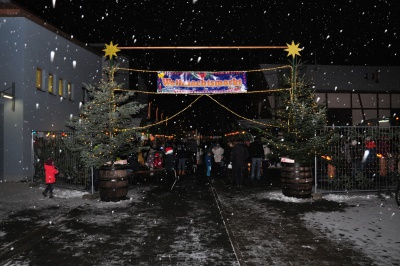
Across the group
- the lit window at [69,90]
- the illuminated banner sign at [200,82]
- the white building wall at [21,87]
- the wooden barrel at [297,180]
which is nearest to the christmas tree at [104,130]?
the wooden barrel at [297,180]

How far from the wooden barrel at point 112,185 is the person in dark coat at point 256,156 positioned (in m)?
6.74

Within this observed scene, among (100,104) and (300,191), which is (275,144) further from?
(100,104)

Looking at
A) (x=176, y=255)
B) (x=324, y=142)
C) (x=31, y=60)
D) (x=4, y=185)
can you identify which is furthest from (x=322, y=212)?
(x=31, y=60)

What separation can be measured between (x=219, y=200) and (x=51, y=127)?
37.2ft

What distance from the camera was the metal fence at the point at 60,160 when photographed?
47.0 ft

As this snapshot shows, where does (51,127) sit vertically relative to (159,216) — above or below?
above

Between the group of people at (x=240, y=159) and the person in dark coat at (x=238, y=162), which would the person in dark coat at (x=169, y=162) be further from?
the person in dark coat at (x=238, y=162)

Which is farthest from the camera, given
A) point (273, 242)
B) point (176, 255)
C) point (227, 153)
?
point (227, 153)

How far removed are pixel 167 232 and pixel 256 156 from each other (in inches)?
383

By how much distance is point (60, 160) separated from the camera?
1500cm

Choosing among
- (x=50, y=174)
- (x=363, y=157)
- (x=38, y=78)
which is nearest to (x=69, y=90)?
(x=38, y=78)

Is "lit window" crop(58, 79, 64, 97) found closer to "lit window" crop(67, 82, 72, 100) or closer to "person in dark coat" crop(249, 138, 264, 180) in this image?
"lit window" crop(67, 82, 72, 100)

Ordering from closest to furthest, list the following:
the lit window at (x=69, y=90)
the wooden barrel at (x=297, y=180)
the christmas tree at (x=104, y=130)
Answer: the wooden barrel at (x=297, y=180)
the christmas tree at (x=104, y=130)
the lit window at (x=69, y=90)

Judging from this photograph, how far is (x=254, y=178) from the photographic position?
17.6m
